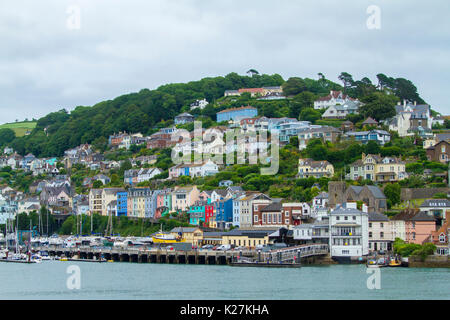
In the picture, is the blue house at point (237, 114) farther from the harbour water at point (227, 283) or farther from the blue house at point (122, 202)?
the harbour water at point (227, 283)

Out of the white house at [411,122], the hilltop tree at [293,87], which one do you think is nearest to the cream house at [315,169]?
A: the white house at [411,122]

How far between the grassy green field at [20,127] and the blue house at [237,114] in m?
62.0

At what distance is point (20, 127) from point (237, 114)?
7567cm

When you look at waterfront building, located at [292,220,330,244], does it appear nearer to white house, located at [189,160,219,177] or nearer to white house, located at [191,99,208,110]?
white house, located at [189,160,219,177]

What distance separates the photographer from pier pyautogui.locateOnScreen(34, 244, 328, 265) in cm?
5641

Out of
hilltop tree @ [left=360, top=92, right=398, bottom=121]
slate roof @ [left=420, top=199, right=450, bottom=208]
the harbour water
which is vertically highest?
hilltop tree @ [left=360, top=92, right=398, bottom=121]

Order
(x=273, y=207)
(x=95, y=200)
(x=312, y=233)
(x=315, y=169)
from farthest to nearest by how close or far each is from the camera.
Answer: (x=95, y=200) < (x=315, y=169) < (x=273, y=207) < (x=312, y=233)

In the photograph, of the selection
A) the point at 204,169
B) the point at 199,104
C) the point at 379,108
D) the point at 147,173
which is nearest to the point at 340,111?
the point at 379,108

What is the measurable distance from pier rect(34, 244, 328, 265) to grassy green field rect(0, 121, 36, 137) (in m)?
90.6

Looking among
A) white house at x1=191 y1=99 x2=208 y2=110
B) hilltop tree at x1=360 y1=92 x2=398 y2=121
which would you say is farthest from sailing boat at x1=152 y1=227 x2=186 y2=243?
white house at x1=191 y1=99 x2=208 y2=110

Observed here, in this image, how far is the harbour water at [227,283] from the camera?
133ft

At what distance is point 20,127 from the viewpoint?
17062cm

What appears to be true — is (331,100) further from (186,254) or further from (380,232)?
(186,254)

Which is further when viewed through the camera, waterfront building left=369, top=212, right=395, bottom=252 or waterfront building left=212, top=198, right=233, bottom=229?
waterfront building left=212, top=198, right=233, bottom=229
